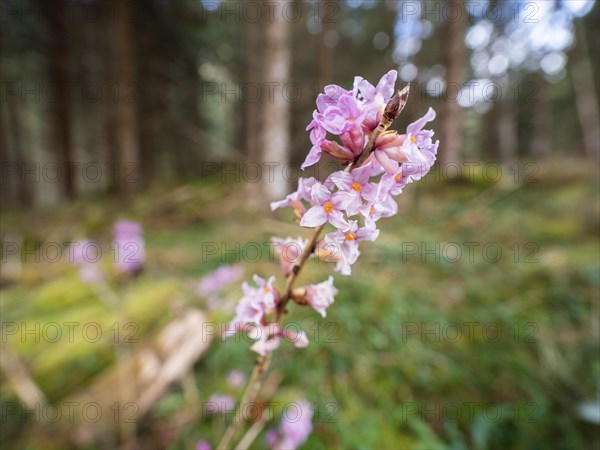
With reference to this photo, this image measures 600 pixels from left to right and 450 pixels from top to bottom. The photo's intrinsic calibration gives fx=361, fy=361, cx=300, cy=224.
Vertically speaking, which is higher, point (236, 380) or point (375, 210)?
point (375, 210)

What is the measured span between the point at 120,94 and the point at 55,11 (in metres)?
4.48

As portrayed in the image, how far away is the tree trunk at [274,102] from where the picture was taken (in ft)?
19.5

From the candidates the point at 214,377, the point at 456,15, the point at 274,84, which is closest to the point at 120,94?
the point at 274,84

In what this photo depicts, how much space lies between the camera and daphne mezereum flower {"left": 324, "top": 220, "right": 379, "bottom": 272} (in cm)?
87

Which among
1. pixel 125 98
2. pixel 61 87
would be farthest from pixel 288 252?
pixel 61 87

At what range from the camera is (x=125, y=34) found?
8.03 m

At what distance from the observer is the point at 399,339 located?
274cm

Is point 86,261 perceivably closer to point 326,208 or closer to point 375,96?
point 326,208

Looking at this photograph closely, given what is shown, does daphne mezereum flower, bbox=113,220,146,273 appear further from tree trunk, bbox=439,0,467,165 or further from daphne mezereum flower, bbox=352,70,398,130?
tree trunk, bbox=439,0,467,165

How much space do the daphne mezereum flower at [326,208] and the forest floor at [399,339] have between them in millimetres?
1631

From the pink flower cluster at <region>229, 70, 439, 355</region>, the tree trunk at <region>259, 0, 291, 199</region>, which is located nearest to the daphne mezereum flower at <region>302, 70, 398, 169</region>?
the pink flower cluster at <region>229, 70, 439, 355</region>

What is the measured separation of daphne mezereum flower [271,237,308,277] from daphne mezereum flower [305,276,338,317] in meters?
0.08

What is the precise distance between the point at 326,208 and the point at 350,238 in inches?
4.0

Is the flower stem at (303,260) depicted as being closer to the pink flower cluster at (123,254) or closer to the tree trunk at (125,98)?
the pink flower cluster at (123,254)
